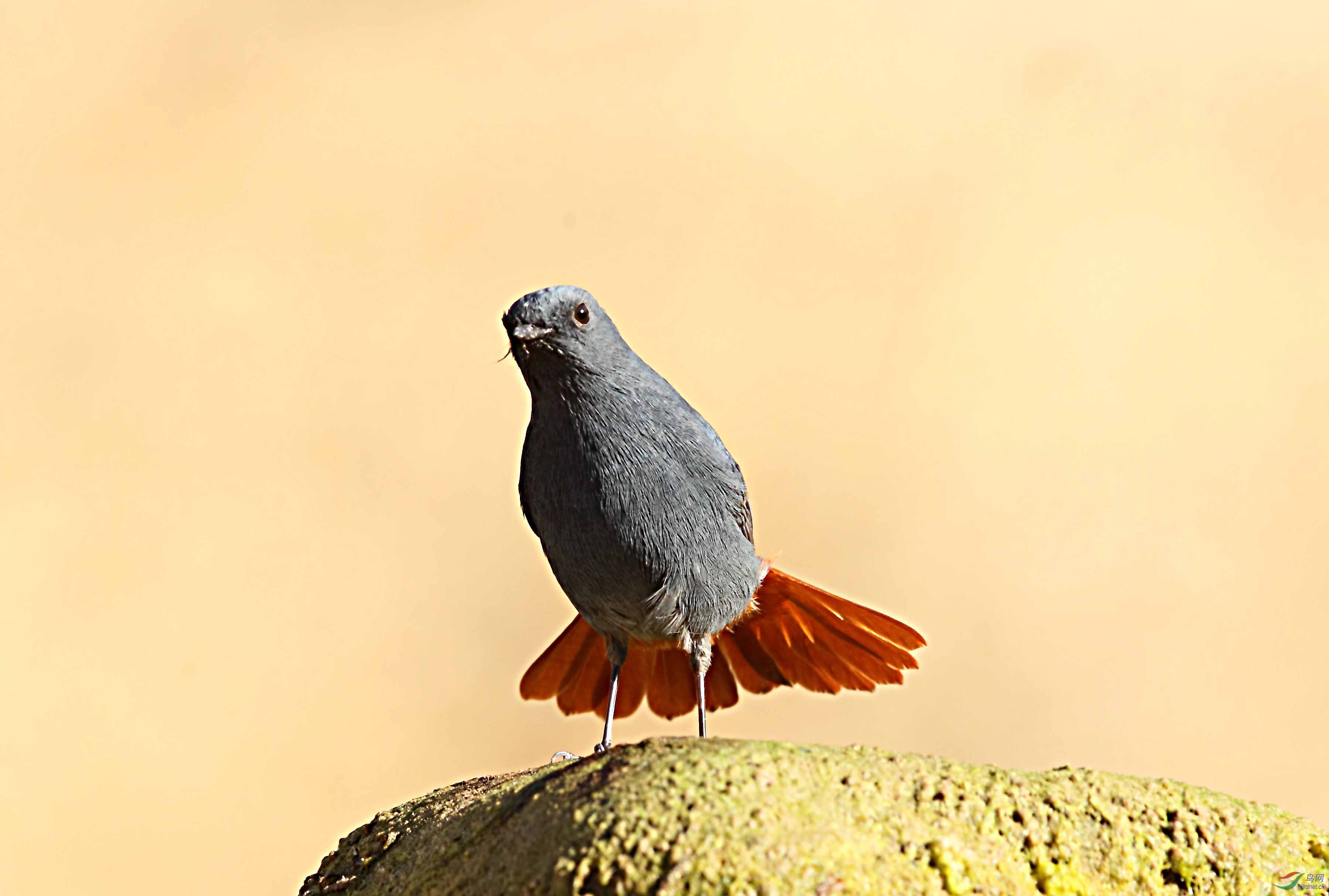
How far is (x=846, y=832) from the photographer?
7.57ft

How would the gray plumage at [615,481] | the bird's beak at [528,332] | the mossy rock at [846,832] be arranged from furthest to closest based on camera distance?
the gray plumage at [615,481]
the bird's beak at [528,332]
the mossy rock at [846,832]

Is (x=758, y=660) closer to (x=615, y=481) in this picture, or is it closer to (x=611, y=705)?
(x=611, y=705)

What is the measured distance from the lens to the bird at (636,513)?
3.83 meters

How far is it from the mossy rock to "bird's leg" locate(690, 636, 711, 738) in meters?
Result: 1.30

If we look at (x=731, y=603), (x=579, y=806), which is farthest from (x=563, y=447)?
(x=579, y=806)

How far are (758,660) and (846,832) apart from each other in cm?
246

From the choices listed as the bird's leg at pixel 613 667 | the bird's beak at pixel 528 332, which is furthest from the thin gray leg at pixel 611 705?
the bird's beak at pixel 528 332

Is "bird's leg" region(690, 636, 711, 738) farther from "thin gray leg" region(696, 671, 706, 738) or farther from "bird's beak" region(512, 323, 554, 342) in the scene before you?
"bird's beak" region(512, 323, 554, 342)

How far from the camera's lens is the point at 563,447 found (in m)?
3.89

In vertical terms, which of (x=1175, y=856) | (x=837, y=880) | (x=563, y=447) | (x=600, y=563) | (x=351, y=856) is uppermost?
(x=563, y=447)

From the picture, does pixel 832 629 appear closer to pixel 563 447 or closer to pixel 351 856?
pixel 563 447

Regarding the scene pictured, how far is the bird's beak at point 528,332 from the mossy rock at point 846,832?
1.36m

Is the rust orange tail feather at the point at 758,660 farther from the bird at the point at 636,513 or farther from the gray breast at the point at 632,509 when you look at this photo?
the gray breast at the point at 632,509

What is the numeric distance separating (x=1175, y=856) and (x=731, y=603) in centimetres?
187
